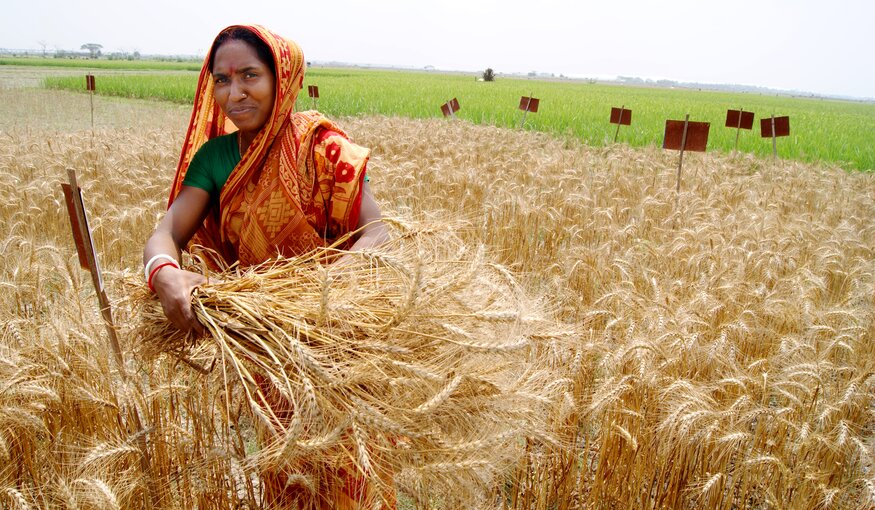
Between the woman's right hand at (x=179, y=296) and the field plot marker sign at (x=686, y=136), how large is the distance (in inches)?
197

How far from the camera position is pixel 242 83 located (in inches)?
60.8

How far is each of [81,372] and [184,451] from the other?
0.38m

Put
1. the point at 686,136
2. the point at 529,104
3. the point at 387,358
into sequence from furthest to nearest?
the point at 529,104 < the point at 686,136 < the point at 387,358

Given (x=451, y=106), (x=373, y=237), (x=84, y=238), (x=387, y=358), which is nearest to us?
(x=387, y=358)

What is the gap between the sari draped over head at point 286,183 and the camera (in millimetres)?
1595

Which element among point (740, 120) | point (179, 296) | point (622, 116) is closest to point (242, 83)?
point (179, 296)

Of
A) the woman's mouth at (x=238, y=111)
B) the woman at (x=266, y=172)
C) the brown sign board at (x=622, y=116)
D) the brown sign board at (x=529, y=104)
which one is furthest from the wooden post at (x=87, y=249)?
the brown sign board at (x=529, y=104)

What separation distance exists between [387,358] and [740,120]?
9.95m

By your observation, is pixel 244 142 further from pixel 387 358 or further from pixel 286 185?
pixel 387 358

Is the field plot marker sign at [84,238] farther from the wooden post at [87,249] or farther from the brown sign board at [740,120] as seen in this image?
the brown sign board at [740,120]

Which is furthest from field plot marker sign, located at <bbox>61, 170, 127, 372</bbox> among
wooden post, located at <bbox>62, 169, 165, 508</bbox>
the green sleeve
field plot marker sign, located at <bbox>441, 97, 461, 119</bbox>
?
field plot marker sign, located at <bbox>441, 97, 461, 119</bbox>

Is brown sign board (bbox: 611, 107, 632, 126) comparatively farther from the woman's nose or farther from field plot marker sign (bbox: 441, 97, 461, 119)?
the woman's nose

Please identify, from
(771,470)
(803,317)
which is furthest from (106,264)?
(803,317)

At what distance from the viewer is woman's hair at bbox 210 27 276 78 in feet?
5.07
